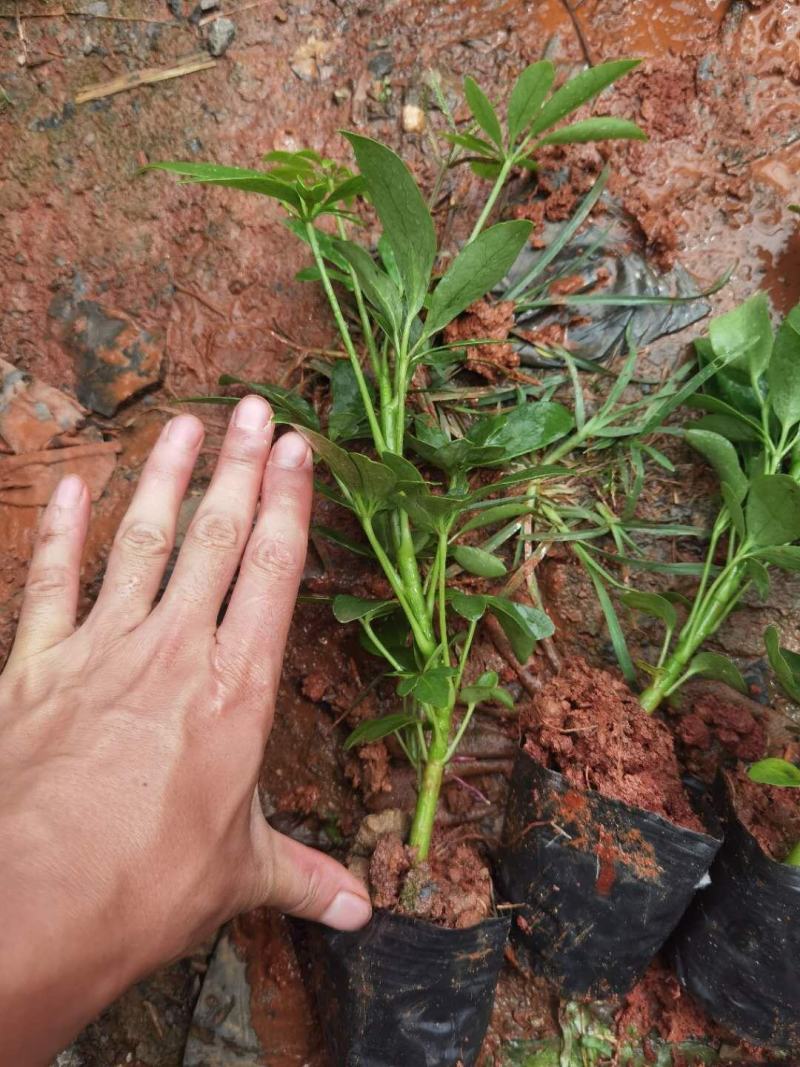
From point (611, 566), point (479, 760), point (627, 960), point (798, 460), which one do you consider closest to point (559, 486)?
point (611, 566)

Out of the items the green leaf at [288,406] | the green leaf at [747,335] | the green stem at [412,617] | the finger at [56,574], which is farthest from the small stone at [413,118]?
the finger at [56,574]

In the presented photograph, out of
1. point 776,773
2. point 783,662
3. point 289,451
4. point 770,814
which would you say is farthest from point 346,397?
point 770,814

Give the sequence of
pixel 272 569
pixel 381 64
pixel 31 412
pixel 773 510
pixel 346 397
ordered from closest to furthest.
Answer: pixel 272 569 → pixel 773 510 → pixel 346 397 → pixel 31 412 → pixel 381 64

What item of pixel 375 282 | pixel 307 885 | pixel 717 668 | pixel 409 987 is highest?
pixel 375 282

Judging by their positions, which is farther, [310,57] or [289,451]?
[310,57]

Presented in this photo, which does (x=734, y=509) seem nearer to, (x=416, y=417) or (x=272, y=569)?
(x=416, y=417)

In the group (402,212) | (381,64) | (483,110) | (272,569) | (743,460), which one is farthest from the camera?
(381,64)

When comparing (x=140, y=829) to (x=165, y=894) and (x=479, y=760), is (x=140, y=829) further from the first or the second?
(x=479, y=760)
